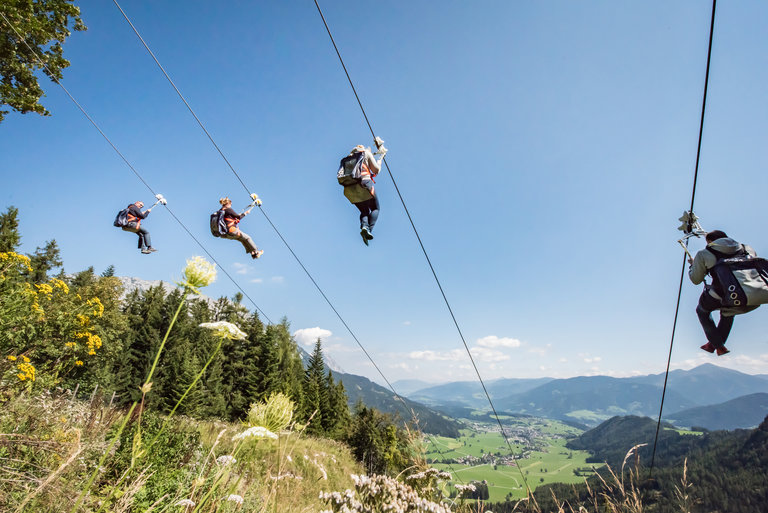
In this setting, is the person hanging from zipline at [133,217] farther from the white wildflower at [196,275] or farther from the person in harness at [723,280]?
the person in harness at [723,280]

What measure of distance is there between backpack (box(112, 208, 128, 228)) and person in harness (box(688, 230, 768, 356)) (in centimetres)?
1114

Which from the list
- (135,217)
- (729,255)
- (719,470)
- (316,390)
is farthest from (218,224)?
(719,470)

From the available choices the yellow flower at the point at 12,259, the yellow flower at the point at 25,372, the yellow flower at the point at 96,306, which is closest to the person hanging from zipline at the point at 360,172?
the yellow flower at the point at 25,372

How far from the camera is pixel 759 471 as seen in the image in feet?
276

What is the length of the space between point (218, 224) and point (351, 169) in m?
3.55

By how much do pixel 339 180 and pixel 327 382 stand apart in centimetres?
4202

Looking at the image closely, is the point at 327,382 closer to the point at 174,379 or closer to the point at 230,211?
the point at 174,379

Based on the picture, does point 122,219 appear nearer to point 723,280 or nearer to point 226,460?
point 226,460

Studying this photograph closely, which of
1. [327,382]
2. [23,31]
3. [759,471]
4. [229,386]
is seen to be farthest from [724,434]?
[23,31]

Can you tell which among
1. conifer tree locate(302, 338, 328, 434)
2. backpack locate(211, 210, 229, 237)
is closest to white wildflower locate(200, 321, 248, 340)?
backpack locate(211, 210, 229, 237)

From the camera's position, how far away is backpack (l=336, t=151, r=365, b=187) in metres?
5.39

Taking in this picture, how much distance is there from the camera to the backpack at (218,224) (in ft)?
23.7

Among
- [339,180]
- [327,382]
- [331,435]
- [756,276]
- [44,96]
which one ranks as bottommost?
[331,435]

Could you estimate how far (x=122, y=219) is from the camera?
7941 millimetres
